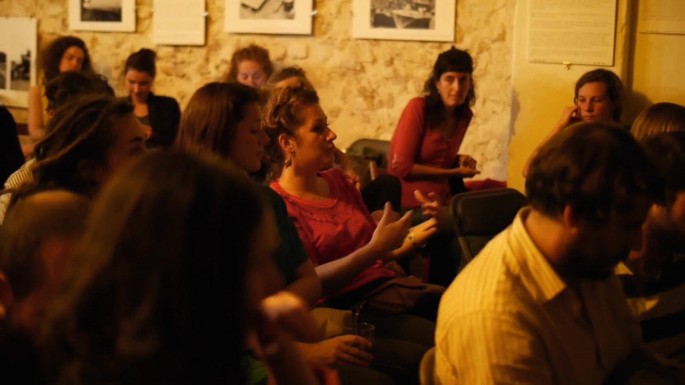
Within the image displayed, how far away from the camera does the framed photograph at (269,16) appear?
5.70 metres

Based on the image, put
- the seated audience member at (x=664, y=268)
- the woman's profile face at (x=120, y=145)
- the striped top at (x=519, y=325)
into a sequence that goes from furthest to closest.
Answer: the woman's profile face at (x=120, y=145) → the seated audience member at (x=664, y=268) → the striped top at (x=519, y=325)

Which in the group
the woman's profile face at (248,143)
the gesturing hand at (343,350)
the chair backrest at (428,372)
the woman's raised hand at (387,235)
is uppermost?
the woman's profile face at (248,143)

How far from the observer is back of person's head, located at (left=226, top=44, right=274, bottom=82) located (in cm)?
557

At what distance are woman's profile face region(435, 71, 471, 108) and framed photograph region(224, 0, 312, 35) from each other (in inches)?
54.8

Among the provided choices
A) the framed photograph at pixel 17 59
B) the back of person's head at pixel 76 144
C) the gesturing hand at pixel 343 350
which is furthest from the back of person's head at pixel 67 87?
the framed photograph at pixel 17 59

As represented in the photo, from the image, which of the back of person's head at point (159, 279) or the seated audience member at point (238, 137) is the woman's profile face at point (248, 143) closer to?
the seated audience member at point (238, 137)

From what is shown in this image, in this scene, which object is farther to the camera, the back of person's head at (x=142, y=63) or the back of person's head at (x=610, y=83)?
the back of person's head at (x=142, y=63)

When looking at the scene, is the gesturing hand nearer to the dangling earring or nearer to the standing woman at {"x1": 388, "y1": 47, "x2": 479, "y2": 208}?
the dangling earring

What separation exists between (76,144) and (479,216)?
1.44 meters

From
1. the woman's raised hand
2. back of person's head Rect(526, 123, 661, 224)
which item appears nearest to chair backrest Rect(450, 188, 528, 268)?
the woman's raised hand

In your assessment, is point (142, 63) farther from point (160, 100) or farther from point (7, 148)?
point (7, 148)

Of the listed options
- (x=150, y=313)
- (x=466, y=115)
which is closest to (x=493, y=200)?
(x=466, y=115)

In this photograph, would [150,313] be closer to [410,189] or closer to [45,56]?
[410,189]

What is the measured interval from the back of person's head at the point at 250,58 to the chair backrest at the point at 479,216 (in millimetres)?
2846
